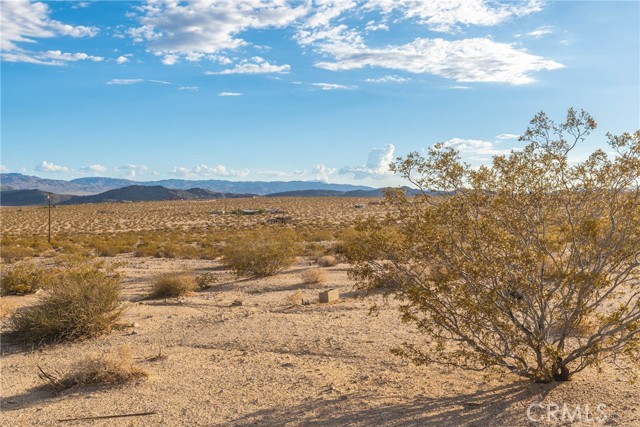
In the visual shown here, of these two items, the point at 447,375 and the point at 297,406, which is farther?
the point at 447,375

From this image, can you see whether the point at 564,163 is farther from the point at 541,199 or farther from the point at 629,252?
the point at 629,252

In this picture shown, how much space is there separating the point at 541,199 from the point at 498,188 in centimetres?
54

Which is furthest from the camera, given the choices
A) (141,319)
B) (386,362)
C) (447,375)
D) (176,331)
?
(141,319)

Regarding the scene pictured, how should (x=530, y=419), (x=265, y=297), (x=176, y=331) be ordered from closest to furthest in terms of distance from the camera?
(x=530, y=419)
(x=176, y=331)
(x=265, y=297)

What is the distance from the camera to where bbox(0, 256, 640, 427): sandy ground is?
22.0 feet

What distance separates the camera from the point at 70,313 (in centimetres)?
1099

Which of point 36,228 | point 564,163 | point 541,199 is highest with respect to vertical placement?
point 564,163

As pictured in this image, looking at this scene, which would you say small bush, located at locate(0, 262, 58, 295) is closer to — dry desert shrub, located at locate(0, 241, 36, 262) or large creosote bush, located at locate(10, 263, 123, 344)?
large creosote bush, located at locate(10, 263, 123, 344)

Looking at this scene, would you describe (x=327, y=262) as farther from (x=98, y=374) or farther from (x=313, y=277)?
(x=98, y=374)

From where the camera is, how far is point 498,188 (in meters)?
7.16

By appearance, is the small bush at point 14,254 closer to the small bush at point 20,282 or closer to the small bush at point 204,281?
the small bush at point 20,282

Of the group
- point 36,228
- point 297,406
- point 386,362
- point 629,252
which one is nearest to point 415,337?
point 386,362

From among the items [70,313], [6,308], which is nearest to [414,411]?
[70,313]

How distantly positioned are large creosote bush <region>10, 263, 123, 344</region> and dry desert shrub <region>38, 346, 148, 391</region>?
2.57m
